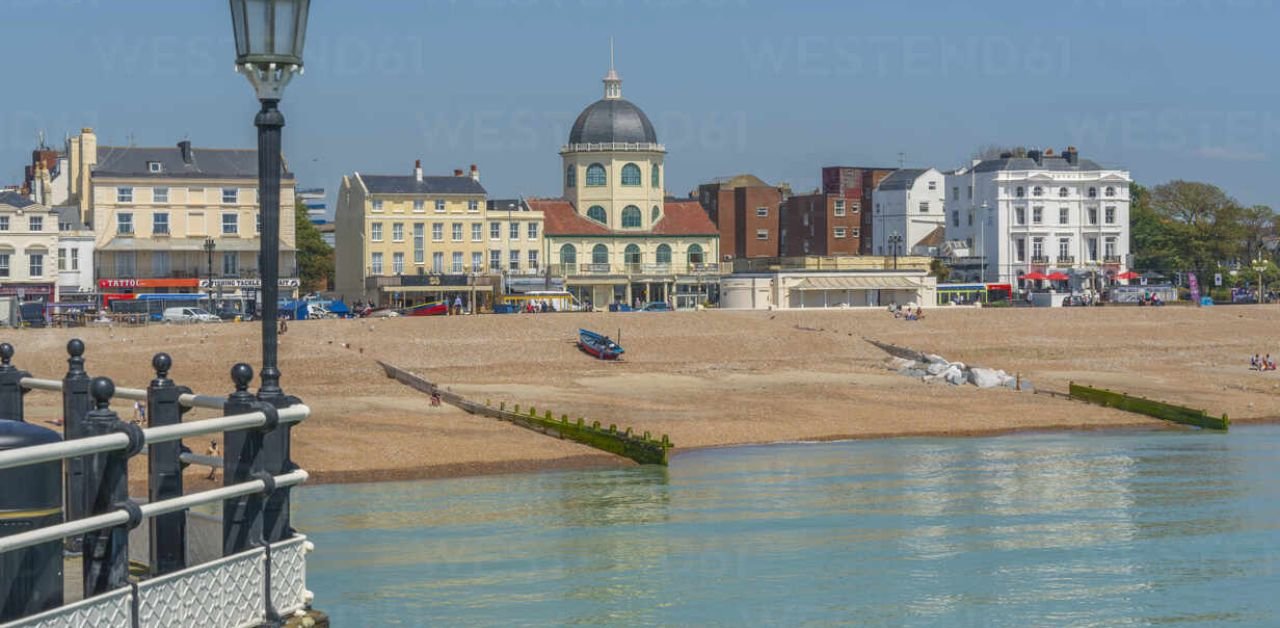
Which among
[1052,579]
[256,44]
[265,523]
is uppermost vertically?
[256,44]

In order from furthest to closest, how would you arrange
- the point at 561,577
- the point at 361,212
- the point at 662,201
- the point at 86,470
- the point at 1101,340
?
1. the point at 662,201
2. the point at 361,212
3. the point at 1101,340
4. the point at 561,577
5. the point at 86,470

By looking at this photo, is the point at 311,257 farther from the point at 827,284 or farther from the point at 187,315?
the point at 827,284

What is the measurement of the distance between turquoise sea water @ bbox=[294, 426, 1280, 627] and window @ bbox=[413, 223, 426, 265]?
2069 inches

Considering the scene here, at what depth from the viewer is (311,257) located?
108 metres

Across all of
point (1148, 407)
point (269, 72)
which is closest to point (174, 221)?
point (1148, 407)

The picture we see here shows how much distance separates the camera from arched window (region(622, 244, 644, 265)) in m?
98.1

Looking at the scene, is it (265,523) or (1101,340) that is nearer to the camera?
(265,523)

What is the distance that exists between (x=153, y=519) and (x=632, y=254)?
88570 mm

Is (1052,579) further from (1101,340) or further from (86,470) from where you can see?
(1101,340)

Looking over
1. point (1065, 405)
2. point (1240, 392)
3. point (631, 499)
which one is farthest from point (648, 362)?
point (631, 499)

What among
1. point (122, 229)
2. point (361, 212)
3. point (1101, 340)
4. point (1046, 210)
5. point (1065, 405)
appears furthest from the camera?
point (1046, 210)

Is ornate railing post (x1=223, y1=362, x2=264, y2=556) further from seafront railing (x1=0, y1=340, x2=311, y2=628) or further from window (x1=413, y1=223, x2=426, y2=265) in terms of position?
window (x1=413, y1=223, x2=426, y2=265)

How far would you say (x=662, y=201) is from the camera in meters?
99.8

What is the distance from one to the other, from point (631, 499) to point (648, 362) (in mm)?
28019
